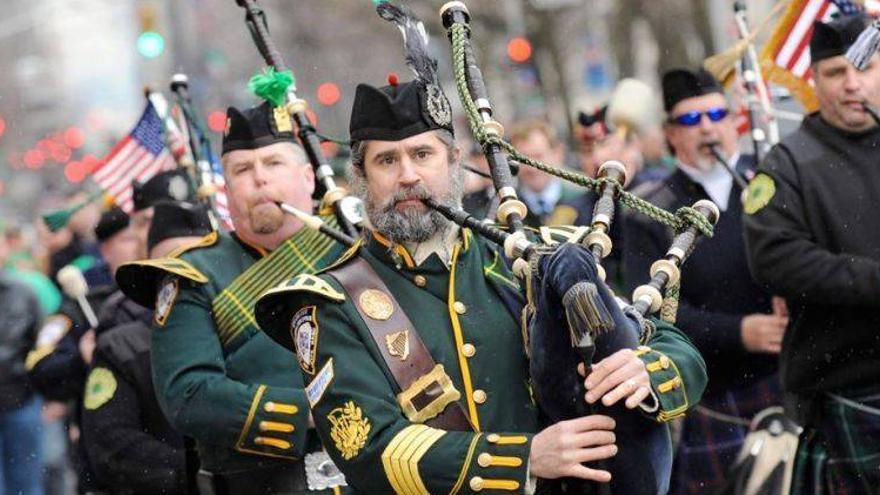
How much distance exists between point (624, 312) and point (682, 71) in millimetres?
4882

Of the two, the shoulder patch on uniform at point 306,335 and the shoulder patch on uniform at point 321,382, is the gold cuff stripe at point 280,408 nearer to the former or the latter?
the shoulder patch on uniform at point 306,335

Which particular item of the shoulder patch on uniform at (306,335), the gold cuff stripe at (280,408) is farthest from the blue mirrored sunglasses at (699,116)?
the shoulder patch on uniform at (306,335)

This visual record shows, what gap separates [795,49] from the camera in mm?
9445

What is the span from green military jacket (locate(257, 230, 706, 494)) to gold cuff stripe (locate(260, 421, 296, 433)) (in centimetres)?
103

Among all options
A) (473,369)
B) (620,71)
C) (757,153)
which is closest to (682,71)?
(757,153)

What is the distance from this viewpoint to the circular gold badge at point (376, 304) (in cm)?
551

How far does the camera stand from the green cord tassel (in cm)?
717

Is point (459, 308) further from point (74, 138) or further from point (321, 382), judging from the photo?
point (74, 138)

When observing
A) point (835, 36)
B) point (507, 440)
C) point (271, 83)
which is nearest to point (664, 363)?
point (507, 440)

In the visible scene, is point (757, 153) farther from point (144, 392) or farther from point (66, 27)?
point (66, 27)

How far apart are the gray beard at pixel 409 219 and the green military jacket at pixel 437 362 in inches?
2.6

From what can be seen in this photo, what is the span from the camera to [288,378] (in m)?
7.05

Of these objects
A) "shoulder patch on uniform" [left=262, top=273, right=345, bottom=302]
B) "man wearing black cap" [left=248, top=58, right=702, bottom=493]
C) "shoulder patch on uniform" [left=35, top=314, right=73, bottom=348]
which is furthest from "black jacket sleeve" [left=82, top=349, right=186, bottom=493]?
"shoulder patch on uniform" [left=262, top=273, right=345, bottom=302]

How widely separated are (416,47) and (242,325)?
171cm
